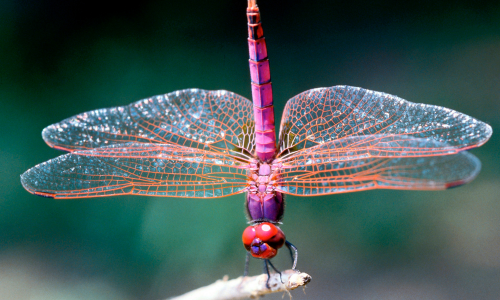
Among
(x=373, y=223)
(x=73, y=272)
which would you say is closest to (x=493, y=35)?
(x=373, y=223)

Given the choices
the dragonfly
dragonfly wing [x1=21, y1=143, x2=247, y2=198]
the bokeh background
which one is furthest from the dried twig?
the bokeh background

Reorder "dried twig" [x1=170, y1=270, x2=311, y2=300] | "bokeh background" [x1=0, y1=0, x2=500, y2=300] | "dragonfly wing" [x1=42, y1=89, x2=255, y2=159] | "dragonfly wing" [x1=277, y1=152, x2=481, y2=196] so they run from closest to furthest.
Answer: "dragonfly wing" [x1=277, y1=152, x2=481, y2=196] < "dried twig" [x1=170, y1=270, x2=311, y2=300] < "dragonfly wing" [x1=42, y1=89, x2=255, y2=159] < "bokeh background" [x1=0, y1=0, x2=500, y2=300]

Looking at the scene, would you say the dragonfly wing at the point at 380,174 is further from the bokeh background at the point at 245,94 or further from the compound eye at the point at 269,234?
the bokeh background at the point at 245,94

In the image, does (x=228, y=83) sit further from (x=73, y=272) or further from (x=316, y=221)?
(x=73, y=272)

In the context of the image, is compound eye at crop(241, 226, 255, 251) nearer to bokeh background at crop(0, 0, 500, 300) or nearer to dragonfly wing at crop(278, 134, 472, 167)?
dragonfly wing at crop(278, 134, 472, 167)

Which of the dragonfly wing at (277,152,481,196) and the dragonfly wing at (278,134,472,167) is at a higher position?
the dragonfly wing at (278,134,472,167)

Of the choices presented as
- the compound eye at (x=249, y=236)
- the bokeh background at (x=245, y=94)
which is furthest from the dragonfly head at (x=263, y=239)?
the bokeh background at (x=245, y=94)
